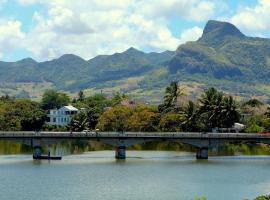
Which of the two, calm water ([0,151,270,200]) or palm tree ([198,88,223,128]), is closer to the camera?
calm water ([0,151,270,200])

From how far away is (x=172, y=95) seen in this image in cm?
17400

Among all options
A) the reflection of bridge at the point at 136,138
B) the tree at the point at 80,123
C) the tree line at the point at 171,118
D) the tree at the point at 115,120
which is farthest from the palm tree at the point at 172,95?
the reflection of bridge at the point at 136,138

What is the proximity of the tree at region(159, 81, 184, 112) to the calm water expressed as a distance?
155 feet

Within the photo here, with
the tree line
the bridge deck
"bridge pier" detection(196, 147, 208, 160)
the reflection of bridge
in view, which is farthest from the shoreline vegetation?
"bridge pier" detection(196, 147, 208, 160)

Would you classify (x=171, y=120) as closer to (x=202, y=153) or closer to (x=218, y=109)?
(x=218, y=109)

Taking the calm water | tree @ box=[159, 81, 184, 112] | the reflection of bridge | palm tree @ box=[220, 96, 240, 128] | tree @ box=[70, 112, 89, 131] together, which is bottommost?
the calm water

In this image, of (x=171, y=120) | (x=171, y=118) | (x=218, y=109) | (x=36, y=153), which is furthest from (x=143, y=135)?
(x=171, y=120)

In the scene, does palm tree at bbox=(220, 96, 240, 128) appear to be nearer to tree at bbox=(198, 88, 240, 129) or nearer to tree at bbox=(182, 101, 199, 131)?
tree at bbox=(198, 88, 240, 129)

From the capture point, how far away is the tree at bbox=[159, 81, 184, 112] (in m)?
171

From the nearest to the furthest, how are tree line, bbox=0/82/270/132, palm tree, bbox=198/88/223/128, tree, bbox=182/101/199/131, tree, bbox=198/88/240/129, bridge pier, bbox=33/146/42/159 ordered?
bridge pier, bbox=33/146/42/159, tree, bbox=198/88/240/129, palm tree, bbox=198/88/223/128, tree line, bbox=0/82/270/132, tree, bbox=182/101/199/131

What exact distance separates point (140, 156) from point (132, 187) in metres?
43.3

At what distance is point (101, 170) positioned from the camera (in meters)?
104

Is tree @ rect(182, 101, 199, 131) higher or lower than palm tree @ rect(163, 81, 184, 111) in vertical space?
lower

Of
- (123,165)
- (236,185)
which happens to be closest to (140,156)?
(123,165)
